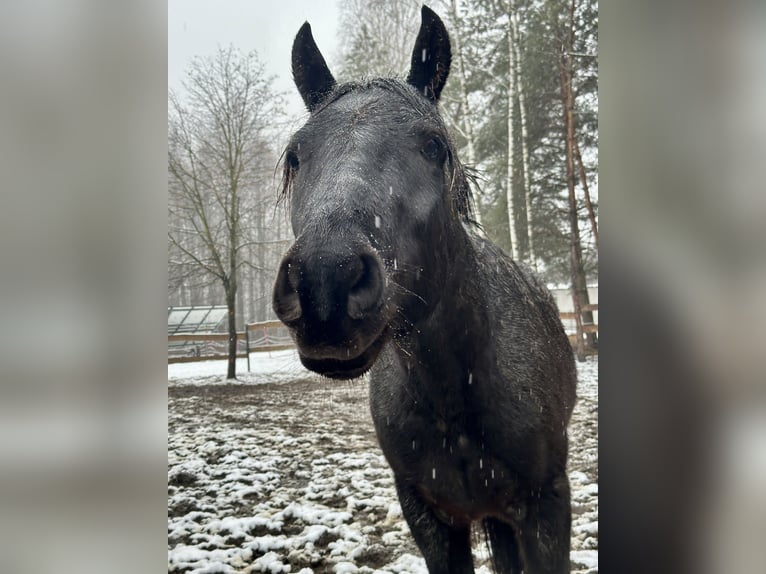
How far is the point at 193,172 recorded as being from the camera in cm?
163

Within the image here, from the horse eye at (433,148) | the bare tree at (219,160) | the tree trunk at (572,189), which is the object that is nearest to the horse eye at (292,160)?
the horse eye at (433,148)

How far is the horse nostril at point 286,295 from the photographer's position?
2.43 ft

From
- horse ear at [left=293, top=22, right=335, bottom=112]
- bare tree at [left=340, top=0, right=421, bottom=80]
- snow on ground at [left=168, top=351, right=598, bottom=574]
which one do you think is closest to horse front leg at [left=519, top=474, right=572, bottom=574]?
snow on ground at [left=168, top=351, right=598, bottom=574]

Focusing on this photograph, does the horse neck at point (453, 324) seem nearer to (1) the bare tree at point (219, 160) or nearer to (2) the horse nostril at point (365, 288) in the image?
(2) the horse nostril at point (365, 288)

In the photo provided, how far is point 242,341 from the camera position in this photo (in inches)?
64.8

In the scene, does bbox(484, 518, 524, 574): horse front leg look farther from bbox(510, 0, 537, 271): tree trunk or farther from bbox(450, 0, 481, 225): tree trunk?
bbox(450, 0, 481, 225): tree trunk

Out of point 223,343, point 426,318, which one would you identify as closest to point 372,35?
point 426,318

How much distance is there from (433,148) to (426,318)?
379mm

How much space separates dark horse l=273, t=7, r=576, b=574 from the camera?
2.53 ft

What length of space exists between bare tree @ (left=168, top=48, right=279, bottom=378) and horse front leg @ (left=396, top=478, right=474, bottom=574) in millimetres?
754

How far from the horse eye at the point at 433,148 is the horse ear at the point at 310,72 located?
299mm
